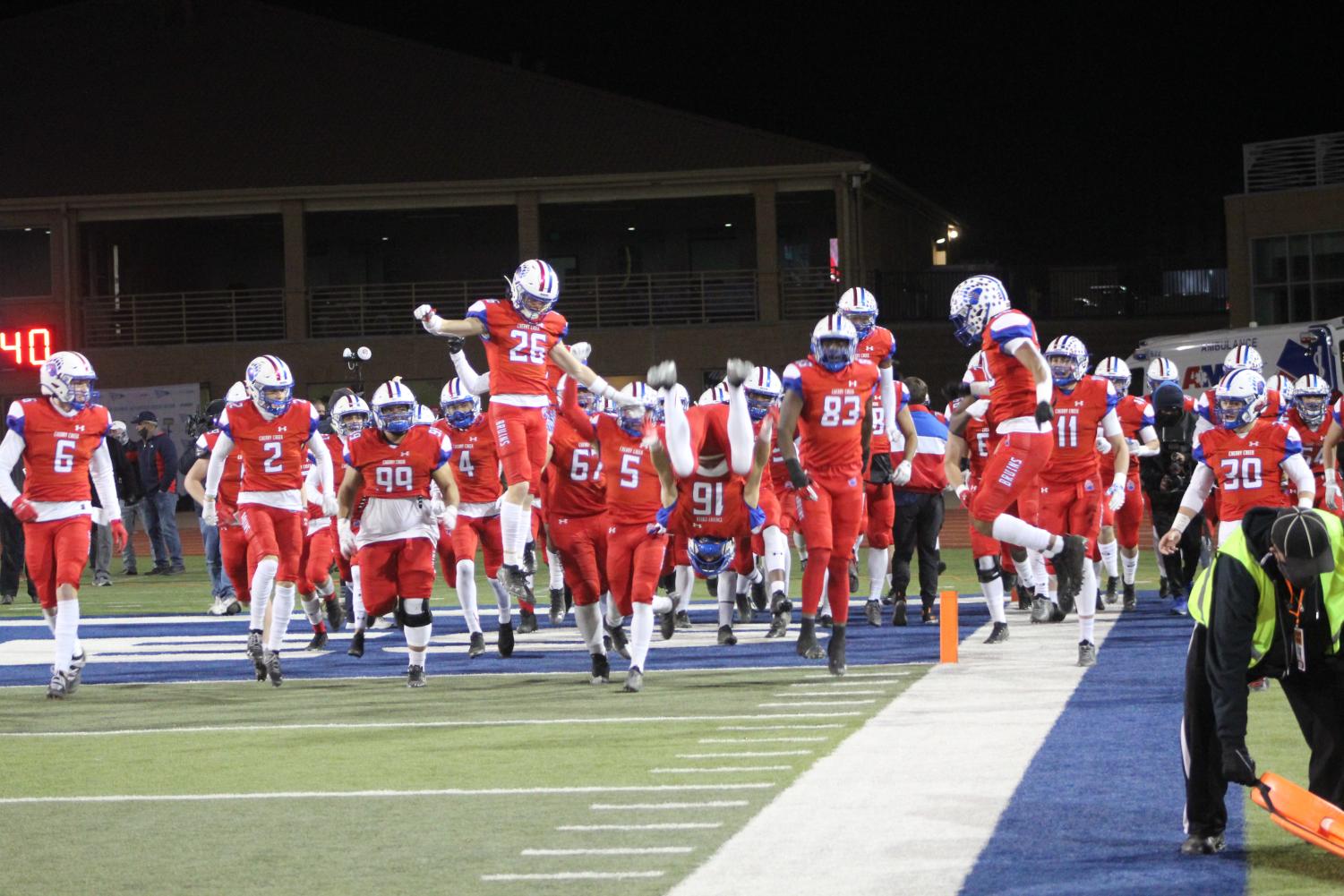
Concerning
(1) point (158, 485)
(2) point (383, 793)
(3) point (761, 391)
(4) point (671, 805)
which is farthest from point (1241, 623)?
(1) point (158, 485)

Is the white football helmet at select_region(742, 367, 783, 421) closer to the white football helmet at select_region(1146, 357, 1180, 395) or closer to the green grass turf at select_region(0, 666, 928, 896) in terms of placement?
the green grass turf at select_region(0, 666, 928, 896)

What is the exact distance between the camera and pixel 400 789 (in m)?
8.23

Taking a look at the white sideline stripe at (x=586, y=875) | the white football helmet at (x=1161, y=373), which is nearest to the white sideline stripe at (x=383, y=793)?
the white sideline stripe at (x=586, y=875)

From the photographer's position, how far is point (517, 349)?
1377cm

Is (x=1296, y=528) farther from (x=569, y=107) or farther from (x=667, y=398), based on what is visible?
(x=569, y=107)

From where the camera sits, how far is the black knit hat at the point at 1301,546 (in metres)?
5.81

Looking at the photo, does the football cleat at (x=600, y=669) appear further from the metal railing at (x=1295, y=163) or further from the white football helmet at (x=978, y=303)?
the metal railing at (x=1295, y=163)

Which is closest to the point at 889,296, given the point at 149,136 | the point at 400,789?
the point at 149,136

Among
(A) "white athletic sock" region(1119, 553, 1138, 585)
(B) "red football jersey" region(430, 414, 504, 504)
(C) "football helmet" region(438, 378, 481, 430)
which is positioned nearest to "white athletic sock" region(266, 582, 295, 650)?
(B) "red football jersey" region(430, 414, 504, 504)

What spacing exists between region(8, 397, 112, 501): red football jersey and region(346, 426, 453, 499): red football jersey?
1738 mm

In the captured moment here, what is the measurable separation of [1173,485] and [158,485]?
14.0 m

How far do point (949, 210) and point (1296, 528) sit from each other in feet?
162

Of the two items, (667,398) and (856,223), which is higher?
(856,223)

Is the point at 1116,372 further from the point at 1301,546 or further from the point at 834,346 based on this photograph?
the point at 1301,546
